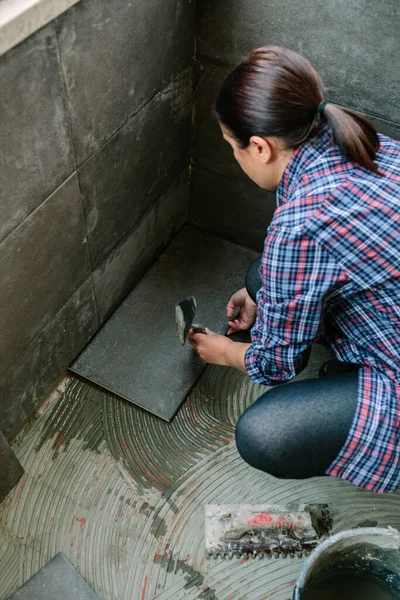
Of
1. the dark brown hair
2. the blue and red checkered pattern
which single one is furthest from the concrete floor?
the dark brown hair

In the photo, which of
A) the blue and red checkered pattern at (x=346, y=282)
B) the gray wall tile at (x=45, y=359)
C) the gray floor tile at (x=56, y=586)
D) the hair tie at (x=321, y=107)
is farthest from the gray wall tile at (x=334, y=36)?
the gray floor tile at (x=56, y=586)

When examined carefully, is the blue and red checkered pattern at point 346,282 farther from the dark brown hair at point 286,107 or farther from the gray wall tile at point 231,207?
the gray wall tile at point 231,207

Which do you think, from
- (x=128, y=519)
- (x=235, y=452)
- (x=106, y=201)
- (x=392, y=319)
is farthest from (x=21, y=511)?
(x=392, y=319)

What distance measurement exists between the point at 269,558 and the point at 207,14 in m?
1.65

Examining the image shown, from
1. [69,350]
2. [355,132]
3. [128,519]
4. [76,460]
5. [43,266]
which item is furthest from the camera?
[69,350]

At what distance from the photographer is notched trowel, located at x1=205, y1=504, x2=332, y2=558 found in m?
1.53

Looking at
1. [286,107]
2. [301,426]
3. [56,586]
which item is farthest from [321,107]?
[56,586]

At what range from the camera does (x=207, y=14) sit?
1.71 meters

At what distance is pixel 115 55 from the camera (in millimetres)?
1425

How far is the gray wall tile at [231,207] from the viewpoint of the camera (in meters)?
2.07

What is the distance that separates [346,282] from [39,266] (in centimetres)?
82

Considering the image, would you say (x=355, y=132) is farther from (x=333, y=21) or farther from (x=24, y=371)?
(x=24, y=371)

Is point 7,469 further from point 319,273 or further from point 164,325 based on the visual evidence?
point 319,273

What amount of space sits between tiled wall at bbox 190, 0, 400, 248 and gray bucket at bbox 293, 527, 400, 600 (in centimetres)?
115
